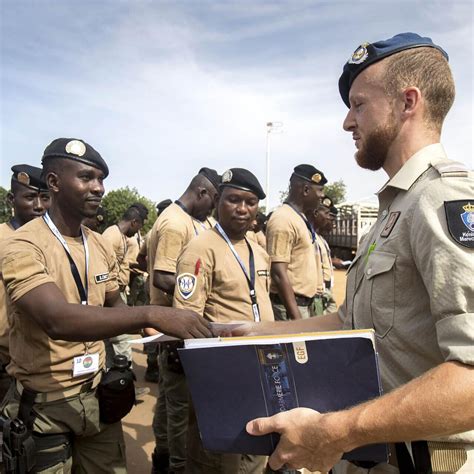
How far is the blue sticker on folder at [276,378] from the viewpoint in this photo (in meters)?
1.30

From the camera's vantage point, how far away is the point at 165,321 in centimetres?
208

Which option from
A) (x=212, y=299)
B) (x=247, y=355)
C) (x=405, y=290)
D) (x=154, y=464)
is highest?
(x=405, y=290)

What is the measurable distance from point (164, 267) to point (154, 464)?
179cm

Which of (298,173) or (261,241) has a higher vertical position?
(298,173)

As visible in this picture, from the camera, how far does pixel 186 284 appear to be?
3232 millimetres

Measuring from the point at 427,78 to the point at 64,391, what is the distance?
228cm

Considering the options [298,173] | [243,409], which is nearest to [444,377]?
[243,409]

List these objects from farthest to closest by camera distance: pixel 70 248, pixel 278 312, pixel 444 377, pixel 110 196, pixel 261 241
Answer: pixel 110 196, pixel 261 241, pixel 278 312, pixel 70 248, pixel 444 377

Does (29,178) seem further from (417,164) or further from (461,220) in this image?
(461,220)

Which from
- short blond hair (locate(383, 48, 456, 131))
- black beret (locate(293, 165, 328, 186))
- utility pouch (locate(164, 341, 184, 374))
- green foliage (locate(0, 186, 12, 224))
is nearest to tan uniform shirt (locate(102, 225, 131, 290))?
black beret (locate(293, 165, 328, 186))

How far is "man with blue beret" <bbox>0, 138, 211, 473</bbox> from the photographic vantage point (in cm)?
210

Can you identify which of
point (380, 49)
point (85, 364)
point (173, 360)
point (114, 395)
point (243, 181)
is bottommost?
point (173, 360)

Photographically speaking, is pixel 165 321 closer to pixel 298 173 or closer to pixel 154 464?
pixel 154 464

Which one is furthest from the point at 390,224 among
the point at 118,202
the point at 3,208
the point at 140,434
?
the point at 3,208
